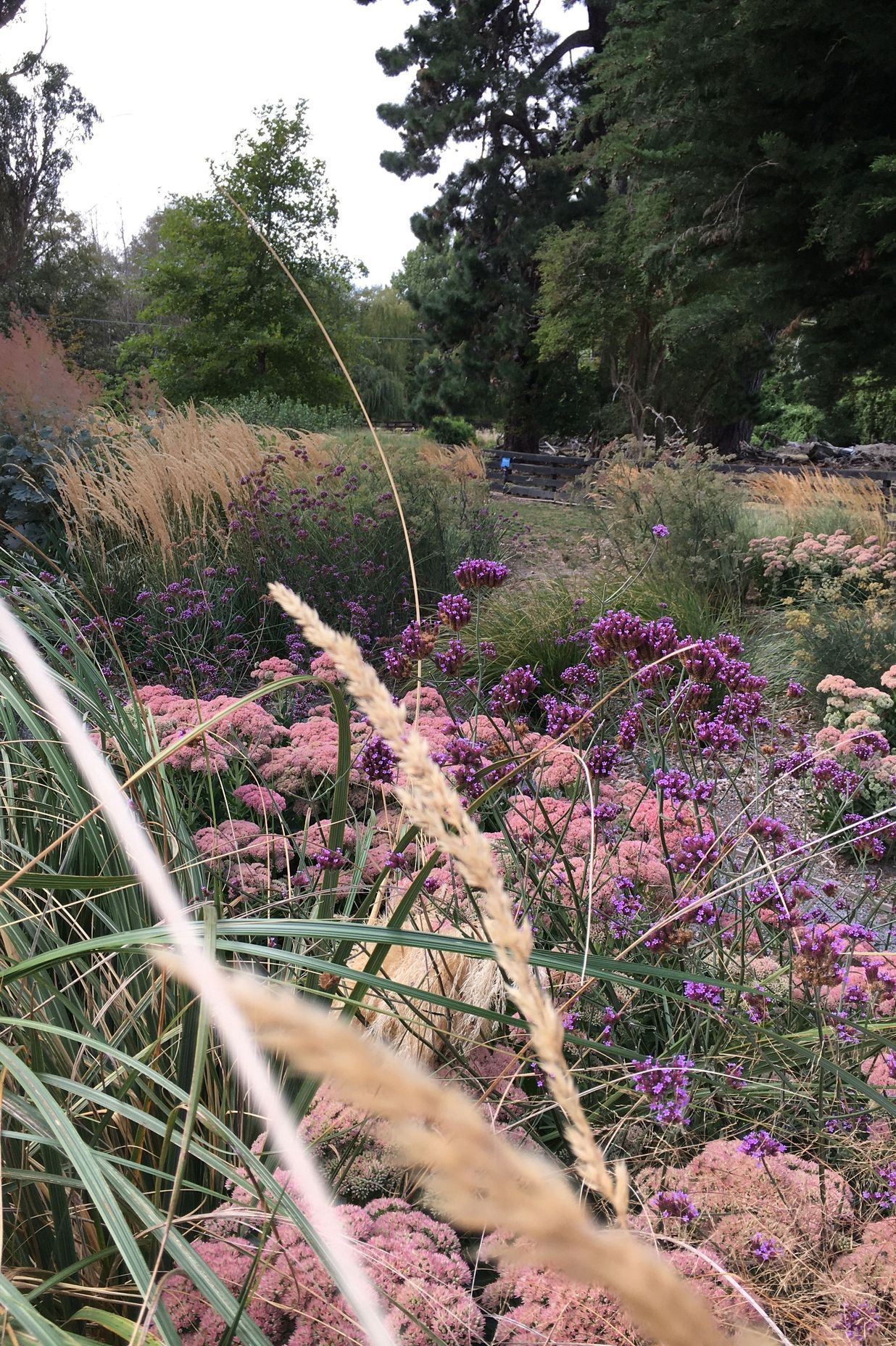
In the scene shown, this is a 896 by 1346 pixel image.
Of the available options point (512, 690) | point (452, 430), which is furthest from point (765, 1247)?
point (452, 430)

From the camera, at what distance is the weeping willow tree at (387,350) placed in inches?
1555

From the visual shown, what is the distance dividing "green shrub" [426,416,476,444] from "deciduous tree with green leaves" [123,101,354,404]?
7984 mm

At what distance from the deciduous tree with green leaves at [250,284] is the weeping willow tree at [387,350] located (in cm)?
1581

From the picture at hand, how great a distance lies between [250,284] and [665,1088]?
2273 cm

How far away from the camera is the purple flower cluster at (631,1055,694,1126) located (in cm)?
135

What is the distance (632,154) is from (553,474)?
647 centimetres

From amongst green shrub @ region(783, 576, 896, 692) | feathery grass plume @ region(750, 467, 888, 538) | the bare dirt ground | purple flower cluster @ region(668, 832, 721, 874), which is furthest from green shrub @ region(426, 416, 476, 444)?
purple flower cluster @ region(668, 832, 721, 874)

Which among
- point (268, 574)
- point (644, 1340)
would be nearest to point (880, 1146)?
point (644, 1340)

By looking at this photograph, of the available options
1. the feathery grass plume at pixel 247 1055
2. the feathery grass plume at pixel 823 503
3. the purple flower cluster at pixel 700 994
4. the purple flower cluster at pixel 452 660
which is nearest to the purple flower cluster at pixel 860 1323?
the purple flower cluster at pixel 700 994

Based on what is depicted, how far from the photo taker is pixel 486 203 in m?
22.1

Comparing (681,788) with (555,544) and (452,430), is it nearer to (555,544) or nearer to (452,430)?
(555,544)

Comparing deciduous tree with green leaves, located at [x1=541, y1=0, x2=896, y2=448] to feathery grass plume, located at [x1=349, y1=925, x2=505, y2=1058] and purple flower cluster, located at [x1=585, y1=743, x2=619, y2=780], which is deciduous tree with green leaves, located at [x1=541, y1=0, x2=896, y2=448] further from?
feathery grass plume, located at [x1=349, y1=925, x2=505, y2=1058]

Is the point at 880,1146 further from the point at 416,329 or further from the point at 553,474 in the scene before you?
the point at 416,329

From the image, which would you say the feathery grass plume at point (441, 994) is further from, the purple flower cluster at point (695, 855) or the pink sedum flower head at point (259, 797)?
the pink sedum flower head at point (259, 797)
